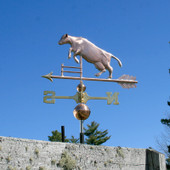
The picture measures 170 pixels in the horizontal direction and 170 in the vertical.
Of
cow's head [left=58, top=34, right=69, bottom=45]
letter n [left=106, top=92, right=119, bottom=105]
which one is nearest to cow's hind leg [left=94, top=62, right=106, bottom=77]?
letter n [left=106, top=92, right=119, bottom=105]

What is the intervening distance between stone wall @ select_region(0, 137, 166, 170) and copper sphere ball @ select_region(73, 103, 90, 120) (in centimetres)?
72

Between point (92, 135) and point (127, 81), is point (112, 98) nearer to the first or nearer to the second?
point (127, 81)

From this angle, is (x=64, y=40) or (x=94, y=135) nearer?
(x=64, y=40)

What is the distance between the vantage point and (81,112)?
16.1ft

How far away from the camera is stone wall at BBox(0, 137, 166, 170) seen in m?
3.65

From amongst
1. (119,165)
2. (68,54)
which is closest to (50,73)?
(68,54)

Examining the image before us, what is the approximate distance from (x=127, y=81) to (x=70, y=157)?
1908mm

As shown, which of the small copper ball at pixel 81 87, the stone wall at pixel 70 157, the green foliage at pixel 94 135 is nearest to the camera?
the stone wall at pixel 70 157

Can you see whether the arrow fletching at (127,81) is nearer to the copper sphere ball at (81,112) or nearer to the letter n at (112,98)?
the letter n at (112,98)

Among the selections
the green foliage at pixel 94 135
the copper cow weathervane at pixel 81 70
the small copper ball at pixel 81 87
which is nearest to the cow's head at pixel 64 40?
the copper cow weathervane at pixel 81 70

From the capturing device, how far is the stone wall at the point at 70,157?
3.65 m

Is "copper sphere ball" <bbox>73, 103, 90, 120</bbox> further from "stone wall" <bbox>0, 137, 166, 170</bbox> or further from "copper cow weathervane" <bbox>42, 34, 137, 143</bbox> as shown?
"stone wall" <bbox>0, 137, 166, 170</bbox>

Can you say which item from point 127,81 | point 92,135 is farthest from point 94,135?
point 127,81

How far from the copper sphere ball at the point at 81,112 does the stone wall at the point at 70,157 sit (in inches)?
28.4
